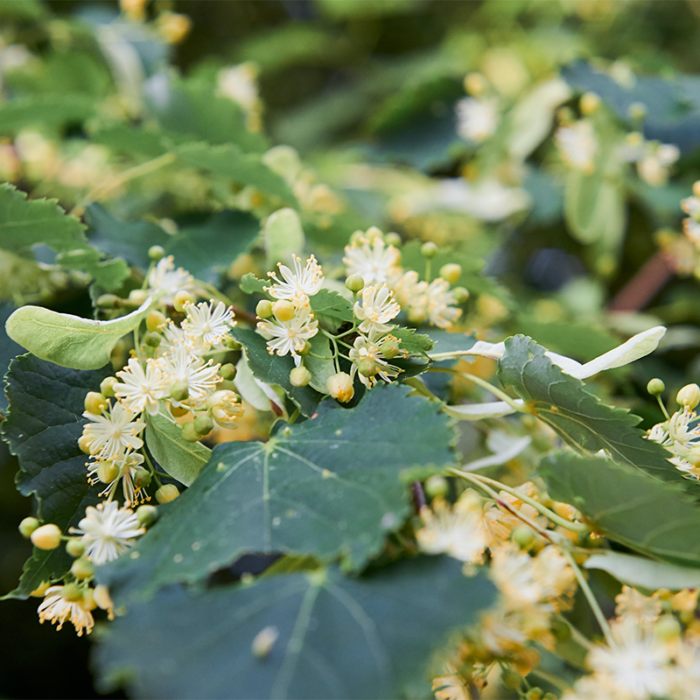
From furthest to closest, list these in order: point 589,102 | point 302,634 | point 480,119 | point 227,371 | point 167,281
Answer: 1. point 480,119
2. point 589,102
3. point 167,281
4. point 227,371
5. point 302,634

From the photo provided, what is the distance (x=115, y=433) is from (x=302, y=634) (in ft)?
0.94

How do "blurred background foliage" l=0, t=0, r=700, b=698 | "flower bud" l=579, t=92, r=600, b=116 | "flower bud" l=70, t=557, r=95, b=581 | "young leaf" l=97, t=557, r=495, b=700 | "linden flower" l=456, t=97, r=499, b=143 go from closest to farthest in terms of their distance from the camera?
"young leaf" l=97, t=557, r=495, b=700 < "flower bud" l=70, t=557, r=95, b=581 < "blurred background foliage" l=0, t=0, r=700, b=698 < "flower bud" l=579, t=92, r=600, b=116 < "linden flower" l=456, t=97, r=499, b=143

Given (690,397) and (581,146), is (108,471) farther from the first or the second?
(581,146)

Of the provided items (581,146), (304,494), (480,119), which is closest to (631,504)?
(304,494)

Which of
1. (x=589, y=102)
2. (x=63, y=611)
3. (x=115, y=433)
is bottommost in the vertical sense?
(x=63, y=611)

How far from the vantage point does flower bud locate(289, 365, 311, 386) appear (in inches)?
23.6

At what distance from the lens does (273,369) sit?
61 cm

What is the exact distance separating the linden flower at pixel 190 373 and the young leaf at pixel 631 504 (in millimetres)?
343

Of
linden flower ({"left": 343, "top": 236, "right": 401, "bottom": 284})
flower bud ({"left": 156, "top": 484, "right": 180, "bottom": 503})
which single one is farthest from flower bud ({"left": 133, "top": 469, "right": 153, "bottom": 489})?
linden flower ({"left": 343, "top": 236, "right": 401, "bottom": 284})

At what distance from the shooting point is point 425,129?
1.53 meters

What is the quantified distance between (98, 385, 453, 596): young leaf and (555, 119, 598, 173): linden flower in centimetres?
90

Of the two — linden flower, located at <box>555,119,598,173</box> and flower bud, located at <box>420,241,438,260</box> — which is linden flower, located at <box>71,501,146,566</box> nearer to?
flower bud, located at <box>420,241,438,260</box>

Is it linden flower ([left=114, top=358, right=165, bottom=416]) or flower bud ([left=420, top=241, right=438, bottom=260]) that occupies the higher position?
flower bud ([left=420, top=241, right=438, bottom=260])

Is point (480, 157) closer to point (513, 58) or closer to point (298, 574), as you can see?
point (513, 58)
